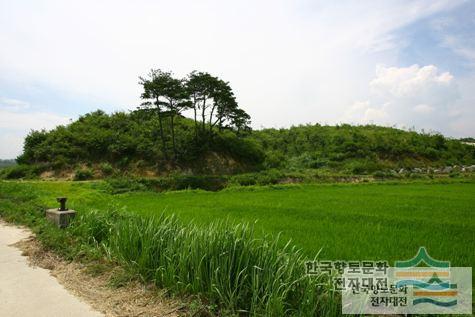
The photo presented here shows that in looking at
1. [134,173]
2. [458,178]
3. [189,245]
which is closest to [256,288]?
[189,245]

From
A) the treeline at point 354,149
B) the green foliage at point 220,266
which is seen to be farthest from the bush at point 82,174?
the green foliage at point 220,266

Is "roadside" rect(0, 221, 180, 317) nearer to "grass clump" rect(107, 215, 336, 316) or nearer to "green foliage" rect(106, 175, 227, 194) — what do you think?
"grass clump" rect(107, 215, 336, 316)

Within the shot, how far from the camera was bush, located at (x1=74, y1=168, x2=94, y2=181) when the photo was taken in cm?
1909

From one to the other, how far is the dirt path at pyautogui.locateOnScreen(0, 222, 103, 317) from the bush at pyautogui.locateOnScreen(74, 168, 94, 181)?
48.4 feet

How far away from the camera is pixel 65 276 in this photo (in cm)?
455

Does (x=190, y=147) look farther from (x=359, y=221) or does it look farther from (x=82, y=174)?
(x=359, y=221)

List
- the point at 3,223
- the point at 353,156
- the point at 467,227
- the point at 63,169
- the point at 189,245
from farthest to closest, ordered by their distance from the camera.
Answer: the point at 353,156
the point at 63,169
the point at 3,223
the point at 467,227
the point at 189,245

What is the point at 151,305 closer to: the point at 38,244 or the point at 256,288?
the point at 256,288

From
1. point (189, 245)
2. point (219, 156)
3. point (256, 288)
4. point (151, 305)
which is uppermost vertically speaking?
point (219, 156)

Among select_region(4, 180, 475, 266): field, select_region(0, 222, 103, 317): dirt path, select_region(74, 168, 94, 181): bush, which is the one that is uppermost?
select_region(74, 168, 94, 181): bush

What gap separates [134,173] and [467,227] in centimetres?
1800

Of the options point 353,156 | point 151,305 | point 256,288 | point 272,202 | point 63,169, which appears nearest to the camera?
point 256,288

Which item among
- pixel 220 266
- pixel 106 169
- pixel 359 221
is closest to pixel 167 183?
pixel 106 169

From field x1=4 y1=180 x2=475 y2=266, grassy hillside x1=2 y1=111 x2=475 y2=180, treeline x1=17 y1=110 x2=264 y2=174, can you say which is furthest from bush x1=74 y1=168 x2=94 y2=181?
field x1=4 y1=180 x2=475 y2=266
